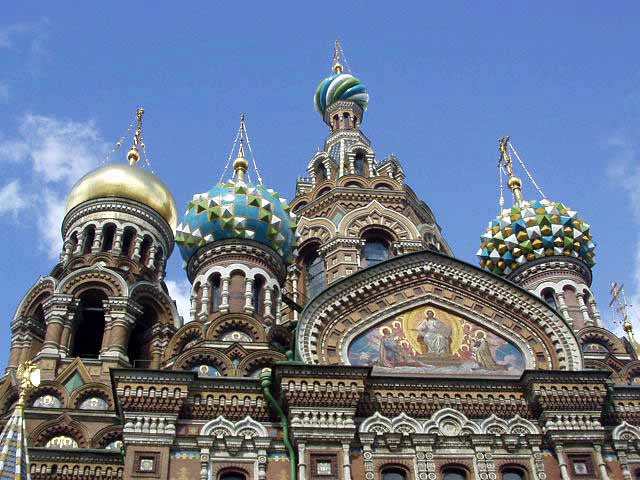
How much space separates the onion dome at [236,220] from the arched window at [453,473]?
5.50m

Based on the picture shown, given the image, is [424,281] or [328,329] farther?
[424,281]

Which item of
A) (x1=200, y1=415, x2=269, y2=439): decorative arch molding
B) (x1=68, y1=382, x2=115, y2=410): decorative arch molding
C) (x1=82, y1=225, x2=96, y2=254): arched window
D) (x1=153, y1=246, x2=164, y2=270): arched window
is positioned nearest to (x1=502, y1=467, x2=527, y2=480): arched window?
(x1=200, y1=415, x2=269, y2=439): decorative arch molding

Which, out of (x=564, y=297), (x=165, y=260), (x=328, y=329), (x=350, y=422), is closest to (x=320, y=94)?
(x=165, y=260)

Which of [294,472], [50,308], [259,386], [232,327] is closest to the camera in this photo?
[294,472]

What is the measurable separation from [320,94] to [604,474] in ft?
50.7

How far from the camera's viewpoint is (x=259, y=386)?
990 centimetres

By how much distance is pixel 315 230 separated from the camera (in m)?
17.7

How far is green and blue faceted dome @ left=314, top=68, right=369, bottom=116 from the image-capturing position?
74.7ft

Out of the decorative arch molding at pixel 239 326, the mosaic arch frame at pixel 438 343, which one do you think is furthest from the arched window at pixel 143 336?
the mosaic arch frame at pixel 438 343

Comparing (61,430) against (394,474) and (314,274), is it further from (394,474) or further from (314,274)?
(314,274)

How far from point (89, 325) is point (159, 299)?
1.29 meters

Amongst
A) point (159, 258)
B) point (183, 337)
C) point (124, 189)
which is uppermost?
point (124, 189)

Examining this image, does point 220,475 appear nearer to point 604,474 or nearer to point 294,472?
point 294,472

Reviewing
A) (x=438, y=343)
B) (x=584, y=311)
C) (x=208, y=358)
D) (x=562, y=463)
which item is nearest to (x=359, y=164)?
(x=584, y=311)
